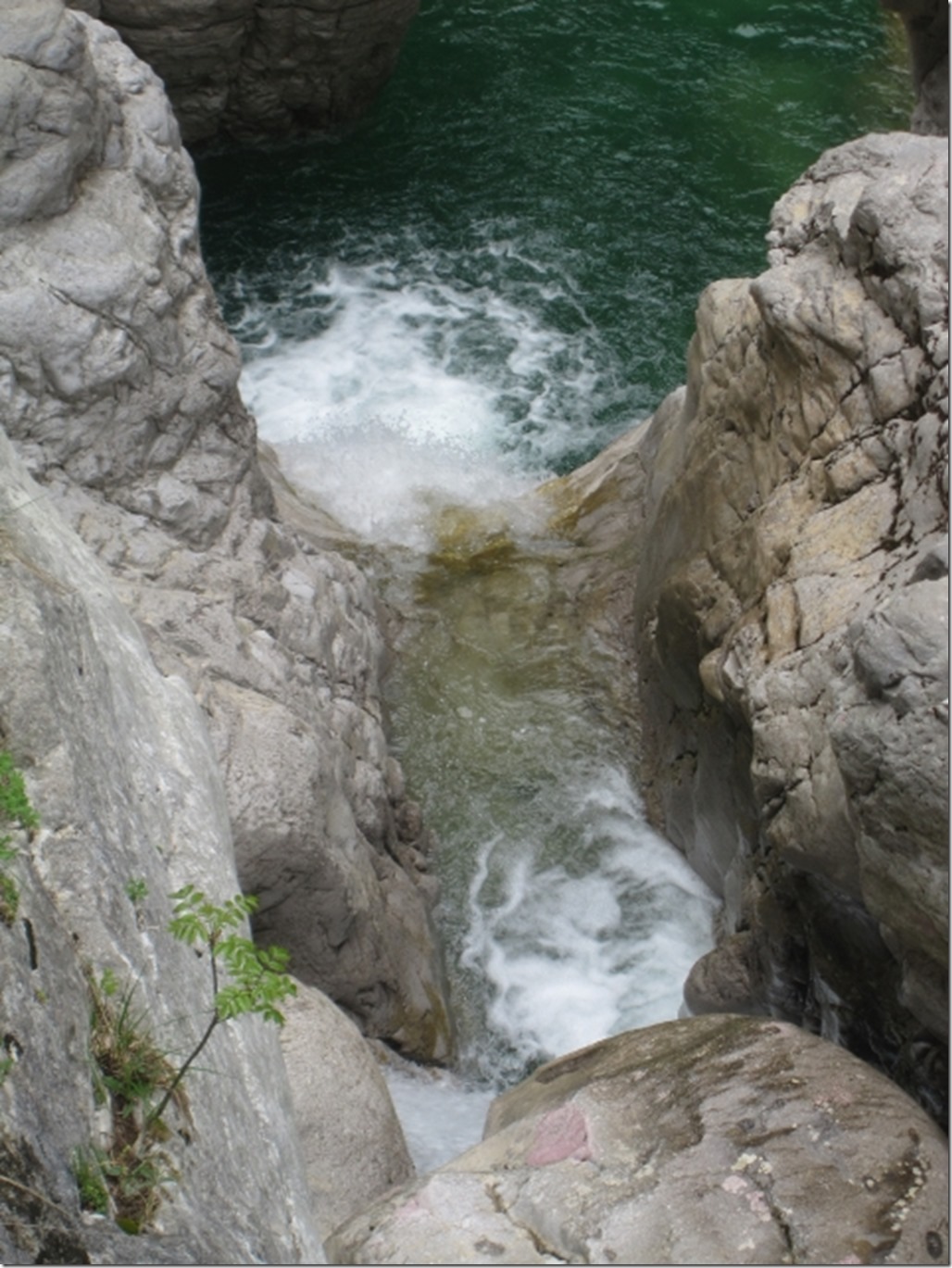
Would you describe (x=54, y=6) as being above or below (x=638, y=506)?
above

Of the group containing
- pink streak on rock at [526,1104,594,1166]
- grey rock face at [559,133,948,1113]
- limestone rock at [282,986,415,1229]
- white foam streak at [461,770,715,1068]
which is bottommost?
white foam streak at [461,770,715,1068]

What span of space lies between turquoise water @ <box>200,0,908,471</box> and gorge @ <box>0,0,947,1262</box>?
3.93 metres

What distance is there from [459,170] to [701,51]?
12.7ft

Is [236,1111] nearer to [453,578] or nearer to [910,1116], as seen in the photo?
[910,1116]

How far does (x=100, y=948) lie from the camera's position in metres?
3.68

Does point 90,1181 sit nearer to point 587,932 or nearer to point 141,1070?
point 141,1070

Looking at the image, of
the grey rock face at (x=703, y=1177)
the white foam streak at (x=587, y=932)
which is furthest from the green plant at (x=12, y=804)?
the white foam streak at (x=587, y=932)

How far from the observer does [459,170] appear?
15.6m

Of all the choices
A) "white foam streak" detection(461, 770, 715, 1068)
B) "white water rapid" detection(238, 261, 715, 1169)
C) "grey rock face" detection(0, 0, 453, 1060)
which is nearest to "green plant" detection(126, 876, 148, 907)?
"grey rock face" detection(0, 0, 453, 1060)

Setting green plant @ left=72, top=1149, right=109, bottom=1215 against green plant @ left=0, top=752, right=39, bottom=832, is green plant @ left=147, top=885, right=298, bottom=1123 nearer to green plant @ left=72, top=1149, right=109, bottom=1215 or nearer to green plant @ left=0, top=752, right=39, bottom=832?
green plant @ left=72, top=1149, right=109, bottom=1215

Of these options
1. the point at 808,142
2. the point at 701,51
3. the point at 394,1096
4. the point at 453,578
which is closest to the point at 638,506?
the point at 453,578

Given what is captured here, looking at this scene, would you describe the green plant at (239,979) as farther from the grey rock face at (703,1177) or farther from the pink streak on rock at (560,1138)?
the pink streak on rock at (560,1138)

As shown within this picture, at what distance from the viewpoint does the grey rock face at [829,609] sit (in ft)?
16.1

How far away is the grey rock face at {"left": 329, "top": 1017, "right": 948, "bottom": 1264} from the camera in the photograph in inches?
183
